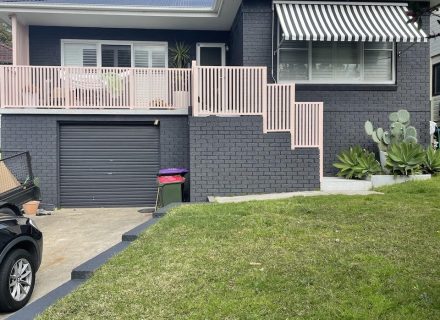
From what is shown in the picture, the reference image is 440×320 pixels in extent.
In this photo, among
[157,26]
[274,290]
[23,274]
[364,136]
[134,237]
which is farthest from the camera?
[157,26]

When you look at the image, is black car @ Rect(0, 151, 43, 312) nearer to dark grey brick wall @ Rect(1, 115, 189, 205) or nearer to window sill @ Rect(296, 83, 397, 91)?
dark grey brick wall @ Rect(1, 115, 189, 205)

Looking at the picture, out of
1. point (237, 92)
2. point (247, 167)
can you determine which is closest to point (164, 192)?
point (247, 167)

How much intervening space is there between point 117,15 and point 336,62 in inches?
266

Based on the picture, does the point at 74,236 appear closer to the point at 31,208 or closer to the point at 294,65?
the point at 31,208

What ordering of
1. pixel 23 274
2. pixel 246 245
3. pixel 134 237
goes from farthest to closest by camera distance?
pixel 134 237
pixel 246 245
pixel 23 274

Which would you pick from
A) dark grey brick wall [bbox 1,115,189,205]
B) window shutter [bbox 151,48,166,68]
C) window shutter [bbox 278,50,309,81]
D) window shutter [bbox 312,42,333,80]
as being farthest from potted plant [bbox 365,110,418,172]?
window shutter [bbox 151,48,166,68]

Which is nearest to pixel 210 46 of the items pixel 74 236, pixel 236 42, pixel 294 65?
pixel 236 42

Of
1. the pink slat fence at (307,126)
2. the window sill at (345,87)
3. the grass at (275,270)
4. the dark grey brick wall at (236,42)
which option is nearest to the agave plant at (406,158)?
the pink slat fence at (307,126)

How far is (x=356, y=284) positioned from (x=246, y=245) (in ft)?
5.62

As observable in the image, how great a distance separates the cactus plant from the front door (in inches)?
238

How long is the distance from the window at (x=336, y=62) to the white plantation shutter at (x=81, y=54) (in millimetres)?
6568

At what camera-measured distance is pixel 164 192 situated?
1053cm

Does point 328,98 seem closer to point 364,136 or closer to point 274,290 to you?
point 364,136

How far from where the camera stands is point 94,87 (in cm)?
1159
